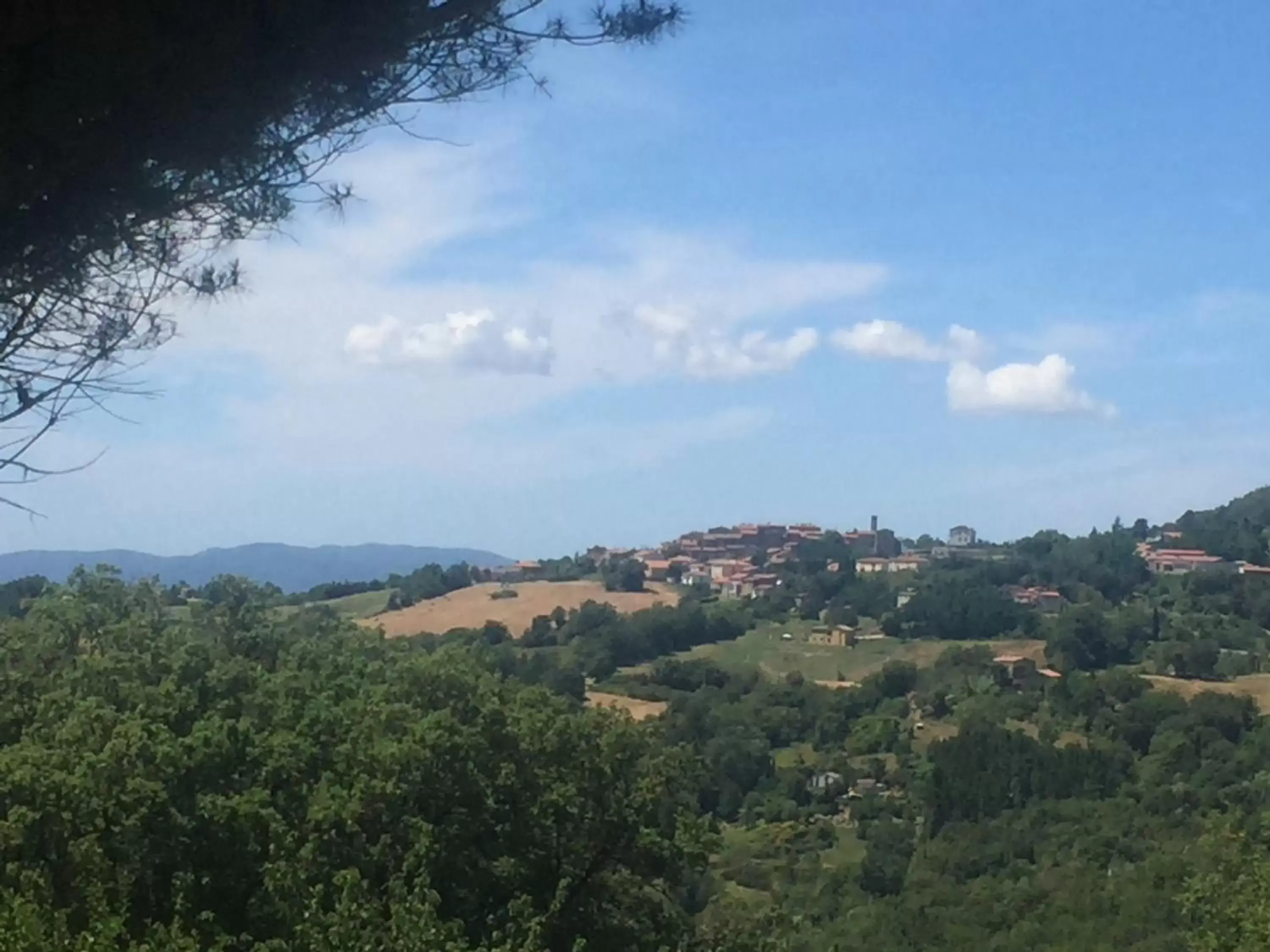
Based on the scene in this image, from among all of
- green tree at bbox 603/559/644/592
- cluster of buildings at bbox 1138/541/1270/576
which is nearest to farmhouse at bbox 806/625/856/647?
green tree at bbox 603/559/644/592

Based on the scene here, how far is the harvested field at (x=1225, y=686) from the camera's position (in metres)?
46.8

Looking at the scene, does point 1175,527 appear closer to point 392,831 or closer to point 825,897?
point 825,897

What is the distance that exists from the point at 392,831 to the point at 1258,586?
205 ft

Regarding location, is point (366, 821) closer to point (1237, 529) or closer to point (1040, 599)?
point (1040, 599)

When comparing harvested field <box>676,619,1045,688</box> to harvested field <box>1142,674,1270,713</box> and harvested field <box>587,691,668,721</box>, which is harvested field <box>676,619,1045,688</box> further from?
harvested field <box>587,691,668,721</box>

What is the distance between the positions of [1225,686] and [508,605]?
108 feet

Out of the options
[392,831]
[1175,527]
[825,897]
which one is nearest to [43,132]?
[392,831]

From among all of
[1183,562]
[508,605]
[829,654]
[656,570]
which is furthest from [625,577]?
[1183,562]

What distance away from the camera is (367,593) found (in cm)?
7181

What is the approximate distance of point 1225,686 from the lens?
49656 millimetres

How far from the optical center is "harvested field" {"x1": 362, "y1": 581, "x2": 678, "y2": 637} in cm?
6150

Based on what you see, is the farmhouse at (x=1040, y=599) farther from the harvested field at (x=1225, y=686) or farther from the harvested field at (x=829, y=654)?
the harvested field at (x=1225, y=686)

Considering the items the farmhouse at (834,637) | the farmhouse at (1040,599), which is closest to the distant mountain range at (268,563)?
the farmhouse at (834,637)

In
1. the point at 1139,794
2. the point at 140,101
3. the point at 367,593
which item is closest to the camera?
the point at 140,101
